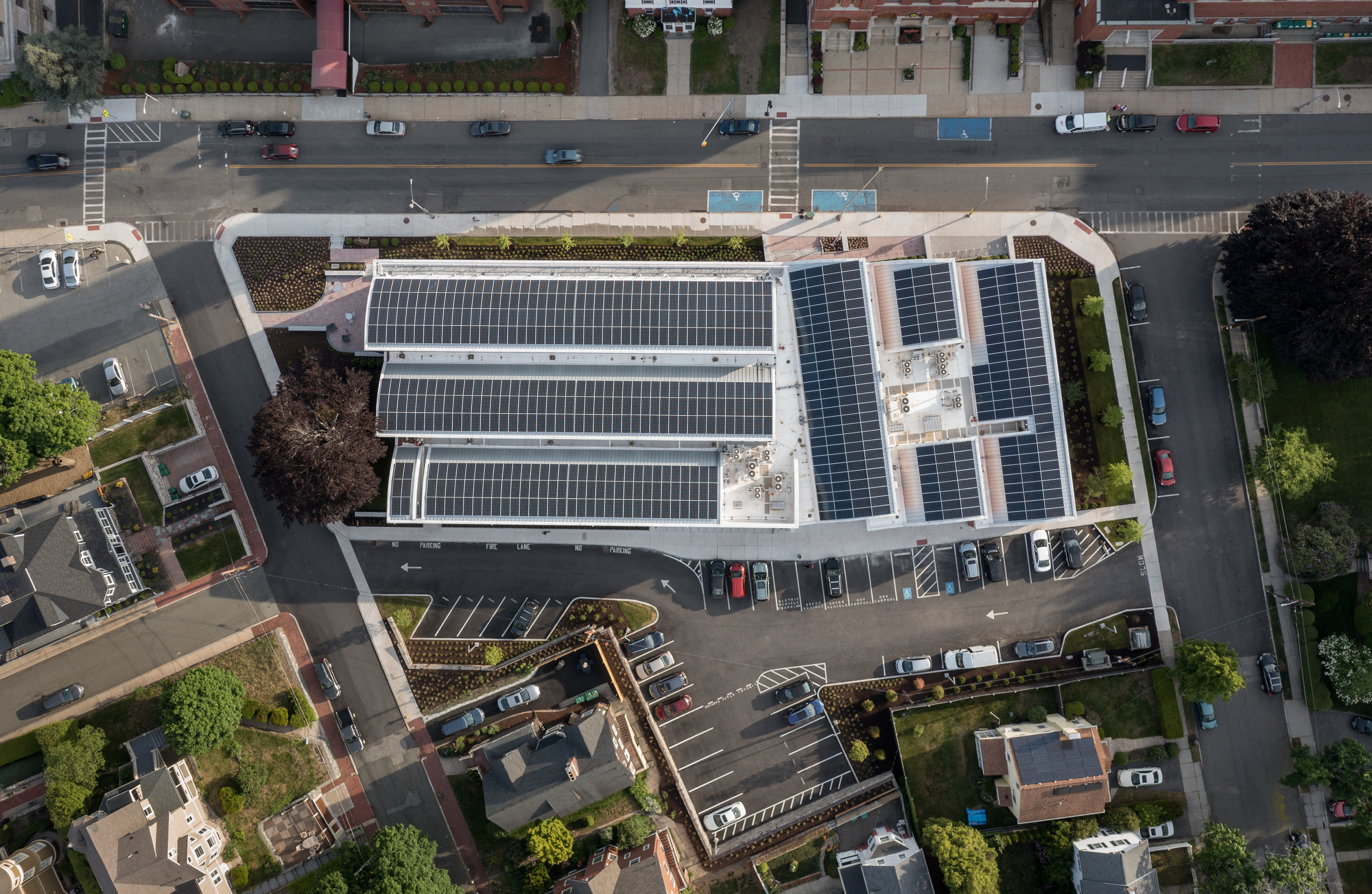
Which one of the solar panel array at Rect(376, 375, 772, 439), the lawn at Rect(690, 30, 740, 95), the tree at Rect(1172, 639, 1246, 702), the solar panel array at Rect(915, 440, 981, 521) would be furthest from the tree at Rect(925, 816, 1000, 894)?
the lawn at Rect(690, 30, 740, 95)

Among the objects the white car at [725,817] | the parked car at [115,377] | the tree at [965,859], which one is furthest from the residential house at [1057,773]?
the parked car at [115,377]

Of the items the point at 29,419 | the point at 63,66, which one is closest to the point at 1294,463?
the point at 29,419

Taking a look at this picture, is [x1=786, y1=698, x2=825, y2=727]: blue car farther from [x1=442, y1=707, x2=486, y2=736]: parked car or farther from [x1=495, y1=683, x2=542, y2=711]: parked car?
[x1=442, y1=707, x2=486, y2=736]: parked car

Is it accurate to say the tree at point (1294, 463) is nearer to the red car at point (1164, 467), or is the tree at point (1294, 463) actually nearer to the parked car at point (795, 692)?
the red car at point (1164, 467)

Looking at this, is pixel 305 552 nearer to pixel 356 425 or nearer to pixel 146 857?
pixel 356 425

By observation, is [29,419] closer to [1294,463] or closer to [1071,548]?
[1071,548]
